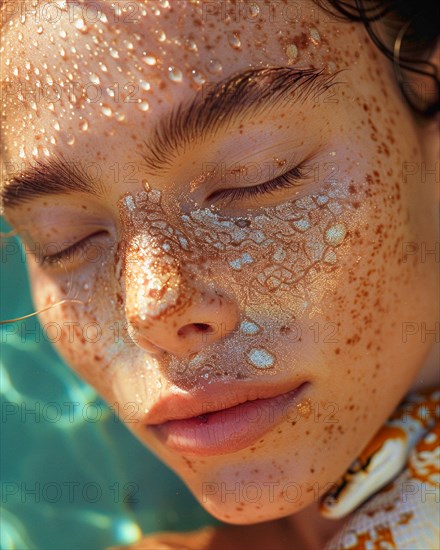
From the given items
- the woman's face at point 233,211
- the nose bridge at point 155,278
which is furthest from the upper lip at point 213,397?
the nose bridge at point 155,278

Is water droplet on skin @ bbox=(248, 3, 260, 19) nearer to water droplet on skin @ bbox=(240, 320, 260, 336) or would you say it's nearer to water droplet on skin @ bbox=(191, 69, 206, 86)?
water droplet on skin @ bbox=(191, 69, 206, 86)

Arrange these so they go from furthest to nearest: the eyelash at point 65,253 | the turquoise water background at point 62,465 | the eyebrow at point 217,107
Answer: the turquoise water background at point 62,465 < the eyelash at point 65,253 < the eyebrow at point 217,107

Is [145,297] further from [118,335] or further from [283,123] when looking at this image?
[283,123]

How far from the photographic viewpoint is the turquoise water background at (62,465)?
66.7 inches

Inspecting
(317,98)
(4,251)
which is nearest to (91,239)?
(317,98)

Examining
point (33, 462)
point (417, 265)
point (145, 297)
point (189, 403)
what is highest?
point (417, 265)

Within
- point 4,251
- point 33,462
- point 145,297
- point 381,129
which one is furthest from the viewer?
point 33,462

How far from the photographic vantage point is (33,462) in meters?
1.78

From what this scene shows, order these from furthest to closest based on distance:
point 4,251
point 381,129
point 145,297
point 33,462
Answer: point 33,462, point 4,251, point 381,129, point 145,297

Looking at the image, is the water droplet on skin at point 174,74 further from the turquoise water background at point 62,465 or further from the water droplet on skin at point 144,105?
the turquoise water background at point 62,465

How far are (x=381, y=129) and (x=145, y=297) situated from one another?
18.2 inches

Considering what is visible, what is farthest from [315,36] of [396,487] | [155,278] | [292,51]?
[396,487]

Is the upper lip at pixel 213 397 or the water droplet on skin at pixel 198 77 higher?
the water droplet on skin at pixel 198 77

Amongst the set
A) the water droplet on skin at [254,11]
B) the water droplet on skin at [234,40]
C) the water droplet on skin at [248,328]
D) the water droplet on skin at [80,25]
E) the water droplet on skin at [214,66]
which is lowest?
the water droplet on skin at [248,328]
